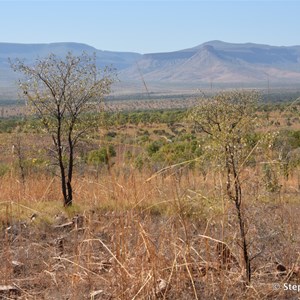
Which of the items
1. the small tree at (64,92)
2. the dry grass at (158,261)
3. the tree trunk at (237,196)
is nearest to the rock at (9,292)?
the dry grass at (158,261)

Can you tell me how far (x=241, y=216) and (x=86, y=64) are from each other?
534 centimetres

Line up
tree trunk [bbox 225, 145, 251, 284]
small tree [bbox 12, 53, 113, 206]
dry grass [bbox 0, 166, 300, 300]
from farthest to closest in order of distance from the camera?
small tree [bbox 12, 53, 113, 206]
tree trunk [bbox 225, 145, 251, 284]
dry grass [bbox 0, 166, 300, 300]

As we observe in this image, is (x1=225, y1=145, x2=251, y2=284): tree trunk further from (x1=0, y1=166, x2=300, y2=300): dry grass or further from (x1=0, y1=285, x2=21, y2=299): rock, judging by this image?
(x1=0, y1=285, x2=21, y2=299): rock

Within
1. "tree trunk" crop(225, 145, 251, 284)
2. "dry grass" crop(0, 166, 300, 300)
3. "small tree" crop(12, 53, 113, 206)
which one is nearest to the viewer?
"dry grass" crop(0, 166, 300, 300)

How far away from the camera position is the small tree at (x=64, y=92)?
29.2ft

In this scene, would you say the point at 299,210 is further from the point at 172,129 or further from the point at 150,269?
the point at 172,129

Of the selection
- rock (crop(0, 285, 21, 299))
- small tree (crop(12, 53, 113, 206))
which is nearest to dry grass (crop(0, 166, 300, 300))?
rock (crop(0, 285, 21, 299))

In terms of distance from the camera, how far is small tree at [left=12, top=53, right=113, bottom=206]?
890 cm

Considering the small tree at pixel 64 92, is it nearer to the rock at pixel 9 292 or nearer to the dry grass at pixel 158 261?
the dry grass at pixel 158 261

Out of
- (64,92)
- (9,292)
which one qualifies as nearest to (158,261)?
(9,292)

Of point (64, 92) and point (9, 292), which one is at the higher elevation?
point (64, 92)

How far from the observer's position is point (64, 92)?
8938mm

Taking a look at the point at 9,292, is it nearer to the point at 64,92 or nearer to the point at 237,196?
the point at 237,196

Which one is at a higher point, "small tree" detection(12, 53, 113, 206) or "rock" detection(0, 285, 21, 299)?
"small tree" detection(12, 53, 113, 206)
